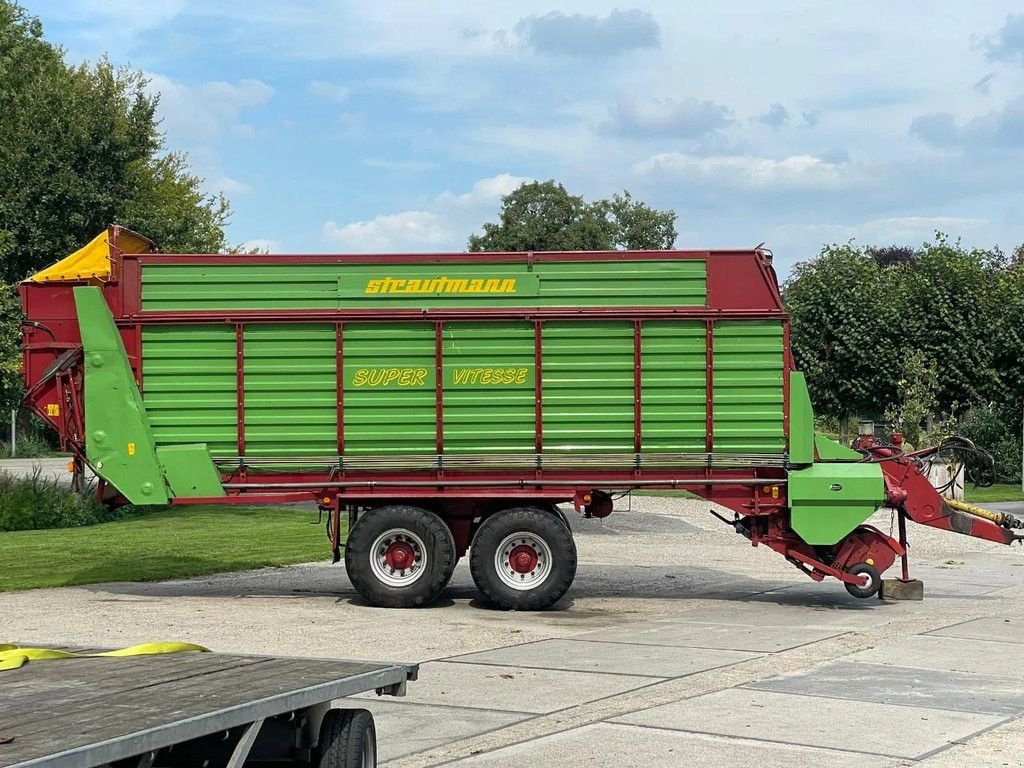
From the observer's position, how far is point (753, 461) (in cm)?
1434

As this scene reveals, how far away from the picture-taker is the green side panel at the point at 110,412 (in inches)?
556

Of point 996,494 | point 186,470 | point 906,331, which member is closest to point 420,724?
point 186,470

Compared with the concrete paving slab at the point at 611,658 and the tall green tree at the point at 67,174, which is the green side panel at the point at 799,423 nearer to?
the concrete paving slab at the point at 611,658

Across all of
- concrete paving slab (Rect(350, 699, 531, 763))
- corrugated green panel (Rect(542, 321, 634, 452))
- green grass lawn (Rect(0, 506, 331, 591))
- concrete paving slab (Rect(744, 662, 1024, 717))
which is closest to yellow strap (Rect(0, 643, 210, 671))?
concrete paving slab (Rect(350, 699, 531, 763))

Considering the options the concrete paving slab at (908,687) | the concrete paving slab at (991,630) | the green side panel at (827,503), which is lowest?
the concrete paving slab at (908,687)

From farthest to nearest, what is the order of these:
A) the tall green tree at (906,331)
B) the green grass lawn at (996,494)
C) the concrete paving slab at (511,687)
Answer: the tall green tree at (906,331) < the green grass lawn at (996,494) < the concrete paving slab at (511,687)

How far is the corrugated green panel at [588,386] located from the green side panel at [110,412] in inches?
160

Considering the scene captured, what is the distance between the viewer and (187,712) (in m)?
5.04

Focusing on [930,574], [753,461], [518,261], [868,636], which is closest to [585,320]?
[518,261]

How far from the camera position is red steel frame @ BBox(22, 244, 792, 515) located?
46.9ft

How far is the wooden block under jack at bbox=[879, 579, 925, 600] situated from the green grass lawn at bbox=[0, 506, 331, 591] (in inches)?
313

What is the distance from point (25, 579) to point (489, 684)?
8707mm

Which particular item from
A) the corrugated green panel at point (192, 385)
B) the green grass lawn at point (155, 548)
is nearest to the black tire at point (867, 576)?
the corrugated green panel at point (192, 385)

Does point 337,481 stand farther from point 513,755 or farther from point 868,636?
point 513,755
